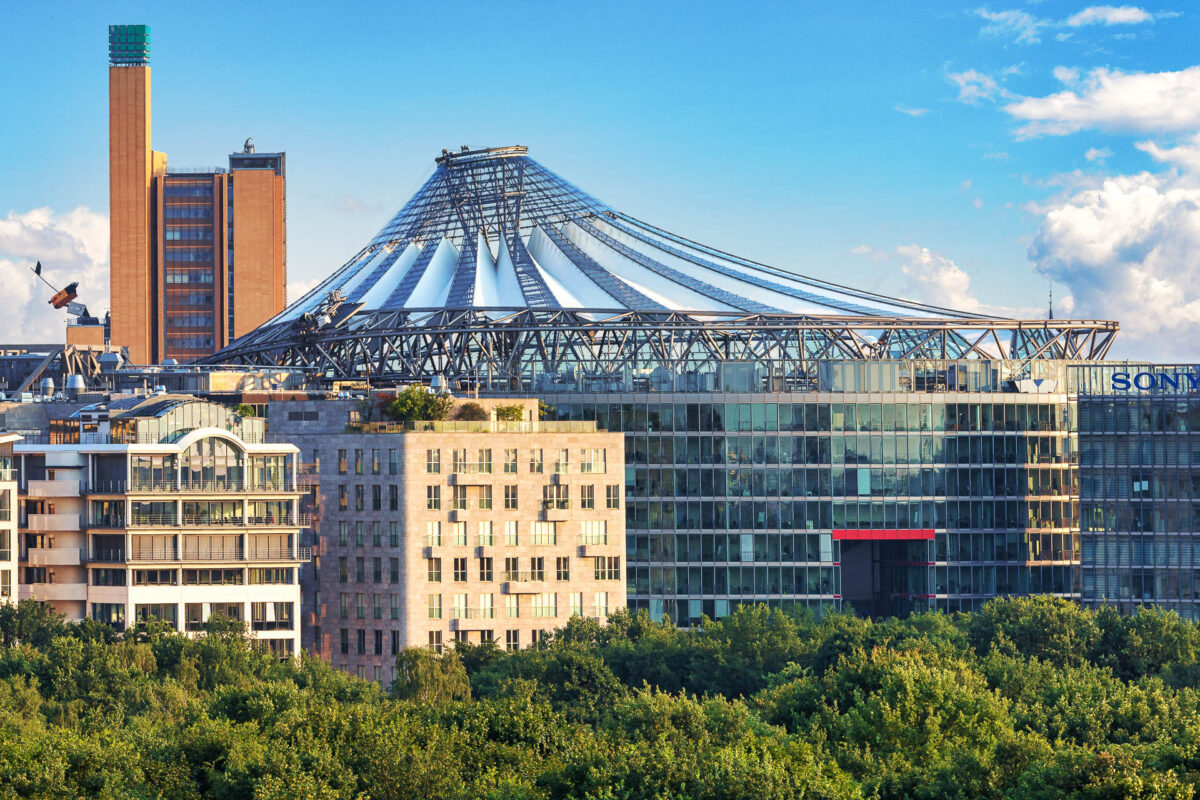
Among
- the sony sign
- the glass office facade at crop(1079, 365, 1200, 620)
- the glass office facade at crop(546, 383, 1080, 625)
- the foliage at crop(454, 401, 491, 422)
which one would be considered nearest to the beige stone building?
the foliage at crop(454, 401, 491, 422)

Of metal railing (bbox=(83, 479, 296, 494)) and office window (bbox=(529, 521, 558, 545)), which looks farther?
office window (bbox=(529, 521, 558, 545))

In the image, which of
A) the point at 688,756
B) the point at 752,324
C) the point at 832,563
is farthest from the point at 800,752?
the point at 752,324

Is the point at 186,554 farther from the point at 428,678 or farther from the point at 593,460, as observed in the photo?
the point at 593,460

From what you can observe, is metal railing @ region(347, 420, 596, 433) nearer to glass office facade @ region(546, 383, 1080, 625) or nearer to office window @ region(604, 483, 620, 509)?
office window @ region(604, 483, 620, 509)

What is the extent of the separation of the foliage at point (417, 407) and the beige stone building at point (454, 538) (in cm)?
324

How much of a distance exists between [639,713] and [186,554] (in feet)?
145

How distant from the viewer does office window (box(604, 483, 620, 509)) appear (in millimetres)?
136125

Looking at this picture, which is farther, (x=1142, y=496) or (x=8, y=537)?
(x=1142, y=496)

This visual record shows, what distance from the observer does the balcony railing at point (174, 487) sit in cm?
12388

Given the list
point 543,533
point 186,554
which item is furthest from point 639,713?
point 543,533

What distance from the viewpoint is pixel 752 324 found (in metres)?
179

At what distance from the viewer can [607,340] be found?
18450 centimetres

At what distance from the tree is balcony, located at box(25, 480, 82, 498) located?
2275cm

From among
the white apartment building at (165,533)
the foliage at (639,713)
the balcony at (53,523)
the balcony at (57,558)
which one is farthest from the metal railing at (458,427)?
the balcony at (57,558)
